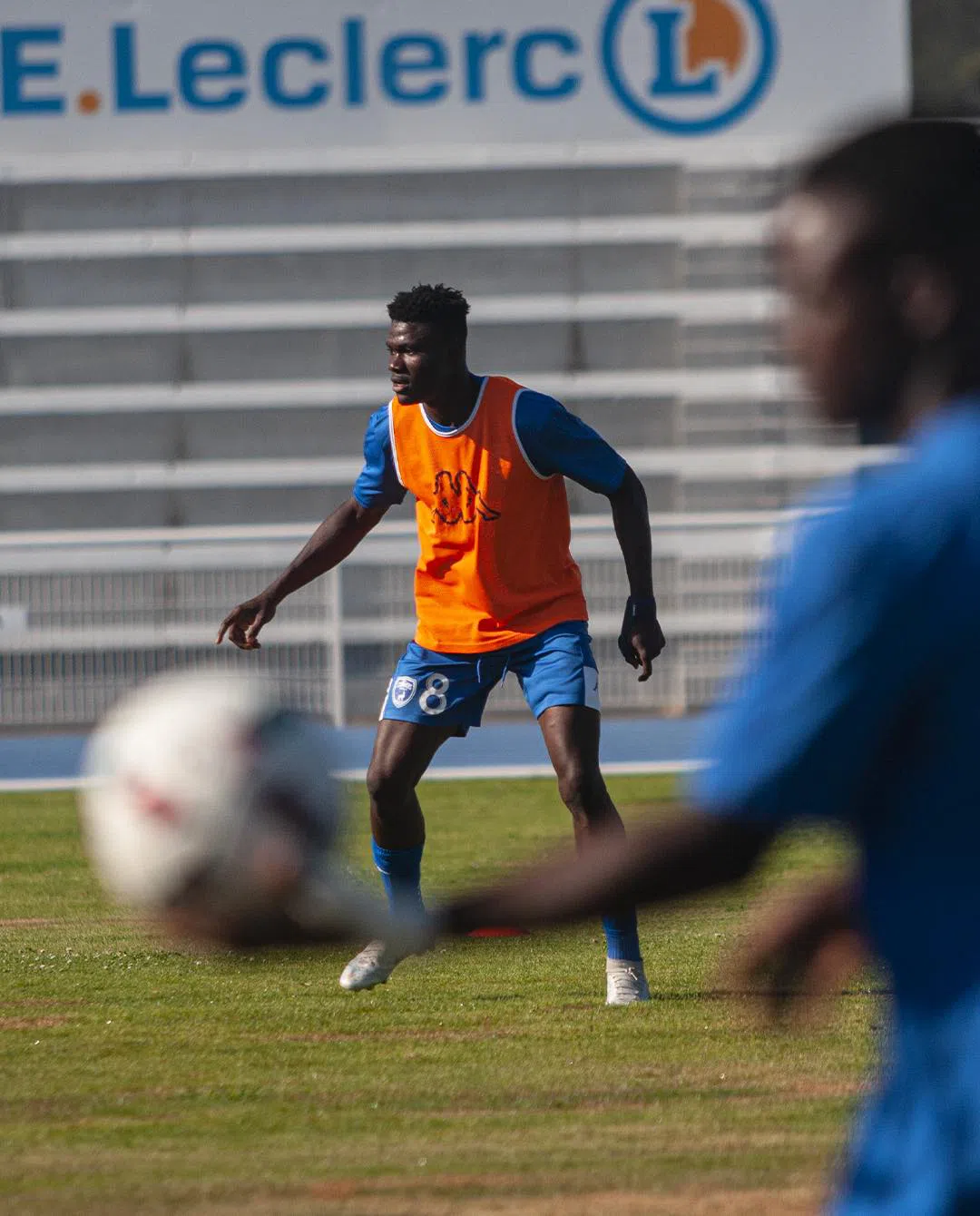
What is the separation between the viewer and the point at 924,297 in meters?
1.79

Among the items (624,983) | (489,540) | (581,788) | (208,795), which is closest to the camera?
(208,795)

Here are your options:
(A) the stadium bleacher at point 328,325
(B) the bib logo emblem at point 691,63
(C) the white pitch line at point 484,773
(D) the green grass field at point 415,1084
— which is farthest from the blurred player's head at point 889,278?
(B) the bib logo emblem at point 691,63

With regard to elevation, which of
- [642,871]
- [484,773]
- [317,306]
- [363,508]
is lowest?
[484,773]

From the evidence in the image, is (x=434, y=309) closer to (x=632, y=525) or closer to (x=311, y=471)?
(x=632, y=525)

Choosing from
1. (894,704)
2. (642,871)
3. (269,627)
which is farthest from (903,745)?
(269,627)

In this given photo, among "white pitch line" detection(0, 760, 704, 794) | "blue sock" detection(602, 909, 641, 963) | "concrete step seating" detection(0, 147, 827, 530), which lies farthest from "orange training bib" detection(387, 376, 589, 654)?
"concrete step seating" detection(0, 147, 827, 530)

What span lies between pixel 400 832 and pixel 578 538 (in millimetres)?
10688

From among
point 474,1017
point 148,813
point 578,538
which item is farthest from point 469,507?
point 578,538

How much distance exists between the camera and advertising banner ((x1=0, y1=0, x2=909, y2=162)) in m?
24.9

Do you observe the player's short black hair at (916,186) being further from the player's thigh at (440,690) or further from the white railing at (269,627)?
the white railing at (269,627)

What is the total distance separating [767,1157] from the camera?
426 cm

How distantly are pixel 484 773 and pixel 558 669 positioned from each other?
8250 millimetres

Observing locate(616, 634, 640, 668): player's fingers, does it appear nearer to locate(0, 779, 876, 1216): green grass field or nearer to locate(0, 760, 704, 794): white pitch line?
locate(0, 779, 876, 1216): green grass field

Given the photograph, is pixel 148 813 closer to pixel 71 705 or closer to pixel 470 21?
pixel 71 705
